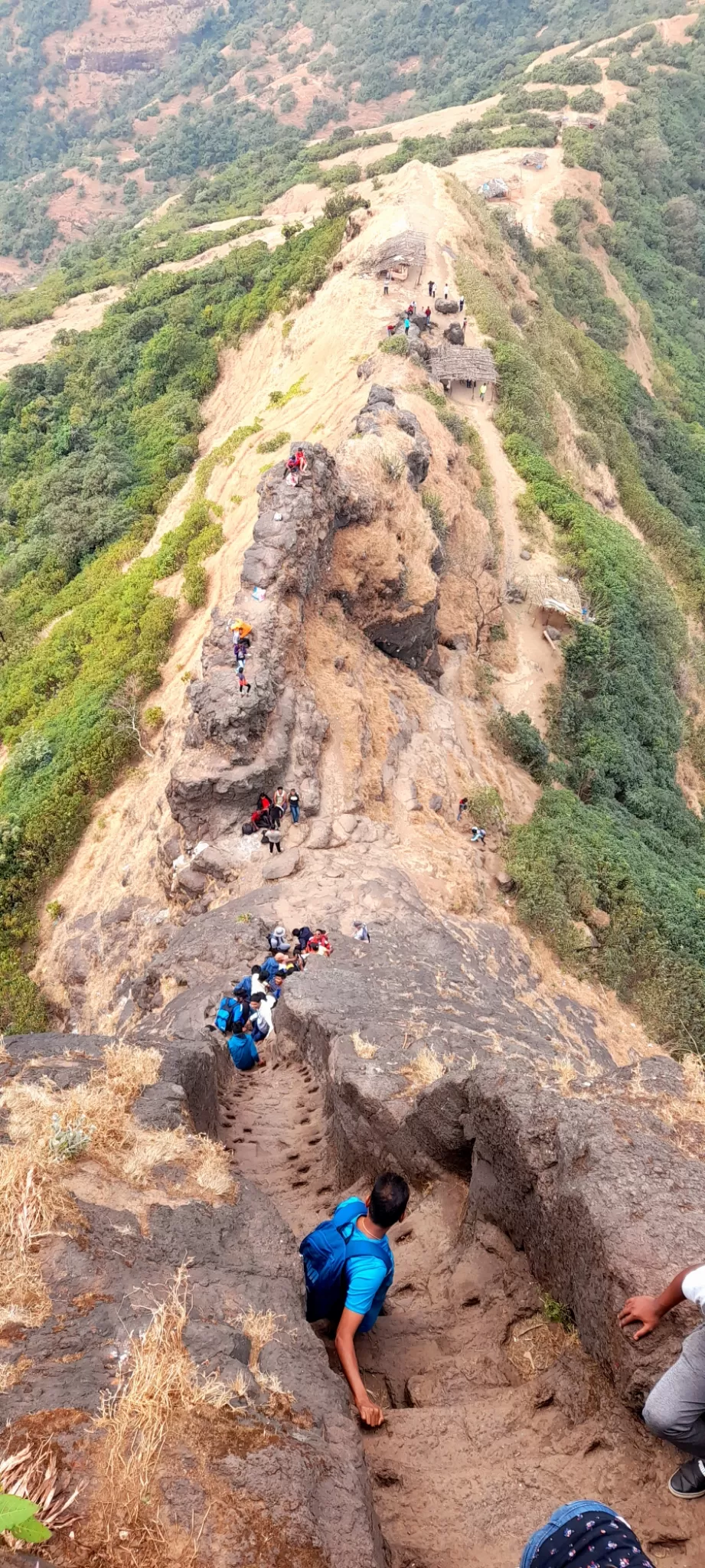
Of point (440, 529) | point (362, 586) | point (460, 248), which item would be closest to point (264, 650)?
point (362, 586)

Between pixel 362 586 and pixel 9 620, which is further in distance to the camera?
pixel 9 620

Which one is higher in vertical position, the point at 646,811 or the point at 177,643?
the point at 177,643

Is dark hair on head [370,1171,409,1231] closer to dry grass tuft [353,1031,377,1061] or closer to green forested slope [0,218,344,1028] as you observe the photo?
dry grass tuft [353,1031,377,1061]

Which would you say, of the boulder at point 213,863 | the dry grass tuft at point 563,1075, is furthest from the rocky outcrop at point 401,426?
the dry grass tuft at point 563,1075

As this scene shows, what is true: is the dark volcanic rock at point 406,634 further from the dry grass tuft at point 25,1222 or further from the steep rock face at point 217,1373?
the dry grass tuft at point 25,1222

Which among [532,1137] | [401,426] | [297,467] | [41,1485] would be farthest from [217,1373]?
[401,426]

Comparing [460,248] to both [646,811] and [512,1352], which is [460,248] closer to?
[646,811]
